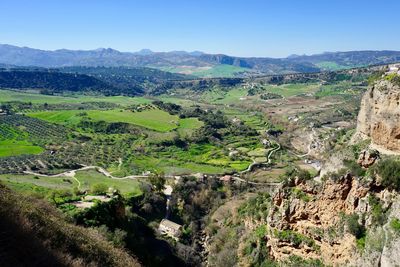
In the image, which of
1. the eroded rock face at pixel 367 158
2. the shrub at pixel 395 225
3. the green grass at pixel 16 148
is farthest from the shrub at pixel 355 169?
the green grass at pixel 16 148

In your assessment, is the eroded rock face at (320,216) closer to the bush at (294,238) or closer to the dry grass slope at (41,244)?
the bush at (294,238)

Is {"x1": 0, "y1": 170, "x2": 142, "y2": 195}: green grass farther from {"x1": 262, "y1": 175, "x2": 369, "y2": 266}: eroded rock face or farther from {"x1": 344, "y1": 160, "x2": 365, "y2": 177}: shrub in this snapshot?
{"x1": 344, "y1": 160, "x2": 365, "y2": 177}: shrub

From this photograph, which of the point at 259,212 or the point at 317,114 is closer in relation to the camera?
the point at 259,212

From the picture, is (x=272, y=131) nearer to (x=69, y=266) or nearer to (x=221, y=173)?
(x=221, y=173)

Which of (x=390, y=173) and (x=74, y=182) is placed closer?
(x=390, y=173)

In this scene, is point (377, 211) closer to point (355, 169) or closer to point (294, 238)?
point (355, 169)

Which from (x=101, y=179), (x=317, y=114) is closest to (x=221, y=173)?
(x=101, y=179)

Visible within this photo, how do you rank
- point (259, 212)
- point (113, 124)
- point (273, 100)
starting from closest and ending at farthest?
1. point (259, 212)
2. point (113, 124)
3. point (273, 100)

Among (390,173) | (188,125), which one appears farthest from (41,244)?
(188,125)
